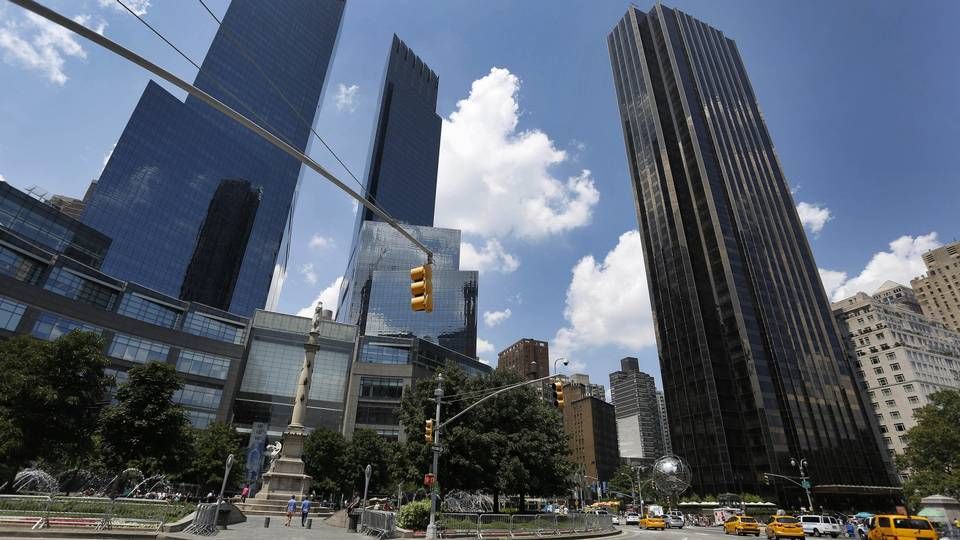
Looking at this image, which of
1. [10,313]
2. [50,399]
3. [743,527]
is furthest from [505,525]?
[10,313]

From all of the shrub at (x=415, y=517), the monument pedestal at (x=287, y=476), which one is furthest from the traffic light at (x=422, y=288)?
the monument pedestal at (x=287, y=476)

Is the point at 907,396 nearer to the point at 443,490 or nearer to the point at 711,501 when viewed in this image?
Result: the point at 711,501

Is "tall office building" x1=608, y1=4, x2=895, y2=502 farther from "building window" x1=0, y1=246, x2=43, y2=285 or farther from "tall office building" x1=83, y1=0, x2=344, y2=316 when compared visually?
"building window" x1=0, y1=246, x2=43, y2=285

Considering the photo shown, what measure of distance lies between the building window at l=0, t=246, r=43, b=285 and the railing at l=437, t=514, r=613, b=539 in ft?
229

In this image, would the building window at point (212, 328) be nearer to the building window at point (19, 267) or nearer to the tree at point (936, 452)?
the building window at point (19, 267)

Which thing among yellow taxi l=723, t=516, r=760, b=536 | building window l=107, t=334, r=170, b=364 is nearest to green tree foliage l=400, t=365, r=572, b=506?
yellow taxi l=723, t=516, r=760, b=536

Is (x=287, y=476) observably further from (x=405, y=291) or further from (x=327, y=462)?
(x=405, y=291)

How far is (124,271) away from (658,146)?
5229 inches

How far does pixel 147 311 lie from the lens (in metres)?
75.4

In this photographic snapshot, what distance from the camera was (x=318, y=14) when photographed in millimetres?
185625

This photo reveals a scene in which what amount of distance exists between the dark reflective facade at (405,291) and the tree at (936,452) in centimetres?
11372

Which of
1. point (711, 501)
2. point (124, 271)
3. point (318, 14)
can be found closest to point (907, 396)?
point (711, 501)

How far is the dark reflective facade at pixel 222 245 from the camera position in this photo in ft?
419

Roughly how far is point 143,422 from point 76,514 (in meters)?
20.6
